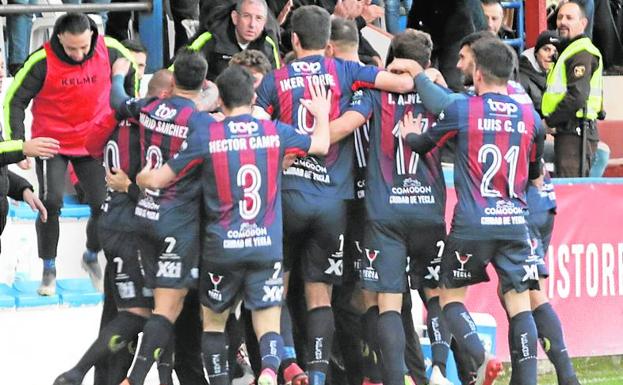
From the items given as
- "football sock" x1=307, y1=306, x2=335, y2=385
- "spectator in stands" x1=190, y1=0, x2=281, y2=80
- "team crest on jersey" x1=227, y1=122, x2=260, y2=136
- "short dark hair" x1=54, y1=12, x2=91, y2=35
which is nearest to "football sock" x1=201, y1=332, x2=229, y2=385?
"football sock" x1=307, y1=306, x2=335, y2=385

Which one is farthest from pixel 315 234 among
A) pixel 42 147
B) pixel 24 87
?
pixel 24 87

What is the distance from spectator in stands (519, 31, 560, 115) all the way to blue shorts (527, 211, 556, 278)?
3938mm

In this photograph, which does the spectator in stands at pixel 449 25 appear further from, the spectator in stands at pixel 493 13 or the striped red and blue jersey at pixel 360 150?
the striped red and blue jersey at pixel 360 150

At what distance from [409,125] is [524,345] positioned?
1.55 m

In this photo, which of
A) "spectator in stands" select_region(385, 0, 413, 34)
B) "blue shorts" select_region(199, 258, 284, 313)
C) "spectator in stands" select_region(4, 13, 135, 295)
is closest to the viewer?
"blue shorts" select_region(199, 258, 284, 313)

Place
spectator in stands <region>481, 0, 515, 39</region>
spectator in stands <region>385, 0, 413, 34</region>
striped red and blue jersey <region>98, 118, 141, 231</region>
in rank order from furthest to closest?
spectator in stands <region>385, 0, 413, 34</region>
spectator in stands <region>481, 0, 515, 39</region>
striped red and blue jersey <region>98, 118, 141, 231</region>

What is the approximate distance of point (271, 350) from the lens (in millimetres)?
9180

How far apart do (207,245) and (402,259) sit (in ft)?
4.19

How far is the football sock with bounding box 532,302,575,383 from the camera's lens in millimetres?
10047

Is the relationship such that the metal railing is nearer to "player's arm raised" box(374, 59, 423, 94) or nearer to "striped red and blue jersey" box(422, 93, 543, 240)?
"player's arm raised" box(374, 59, 423, 94)

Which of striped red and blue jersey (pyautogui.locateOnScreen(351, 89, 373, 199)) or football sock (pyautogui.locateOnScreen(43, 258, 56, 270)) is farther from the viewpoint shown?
football sock (pyautogui.locateOnScreen(43, 258, 56, 270))

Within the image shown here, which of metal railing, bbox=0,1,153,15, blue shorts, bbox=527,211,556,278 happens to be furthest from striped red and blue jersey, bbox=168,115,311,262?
metal railing, bbox=0,1,153,15

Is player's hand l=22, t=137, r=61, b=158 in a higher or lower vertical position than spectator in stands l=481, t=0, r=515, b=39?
lower

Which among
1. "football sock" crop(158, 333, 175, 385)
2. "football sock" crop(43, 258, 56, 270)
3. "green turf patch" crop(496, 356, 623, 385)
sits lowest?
"green turf patch" crop(496, 356, 623, 385)
